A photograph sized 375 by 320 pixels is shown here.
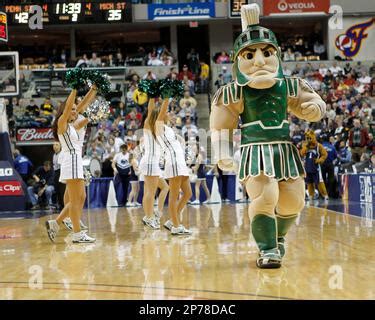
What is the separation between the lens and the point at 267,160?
17.6 ft

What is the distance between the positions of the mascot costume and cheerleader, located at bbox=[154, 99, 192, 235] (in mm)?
6790

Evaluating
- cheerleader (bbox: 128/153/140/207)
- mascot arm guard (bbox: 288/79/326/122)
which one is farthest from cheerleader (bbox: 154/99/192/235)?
cheerleader (bbox: 128/153/140/207)

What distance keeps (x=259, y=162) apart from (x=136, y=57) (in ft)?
69.1

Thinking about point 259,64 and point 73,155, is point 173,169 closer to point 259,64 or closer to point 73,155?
point 73,155

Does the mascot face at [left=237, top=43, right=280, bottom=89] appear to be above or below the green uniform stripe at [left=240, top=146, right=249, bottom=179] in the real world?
above

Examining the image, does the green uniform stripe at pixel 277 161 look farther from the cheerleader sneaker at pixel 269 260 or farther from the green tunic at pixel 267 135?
the cheerleader sneaker at pixel 269 260

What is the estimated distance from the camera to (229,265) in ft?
17.9

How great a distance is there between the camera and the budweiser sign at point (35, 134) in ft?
64.1

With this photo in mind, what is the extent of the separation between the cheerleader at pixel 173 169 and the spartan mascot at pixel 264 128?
8.93ft

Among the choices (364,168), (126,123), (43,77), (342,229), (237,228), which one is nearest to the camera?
(342,229)

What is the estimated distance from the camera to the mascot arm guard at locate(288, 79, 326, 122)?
555 cm

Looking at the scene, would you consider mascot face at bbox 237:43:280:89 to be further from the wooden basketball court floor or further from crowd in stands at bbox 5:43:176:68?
crowd in stands at bbox 5:43:176:68

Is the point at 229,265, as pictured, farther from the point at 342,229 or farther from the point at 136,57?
the point at 136,57
